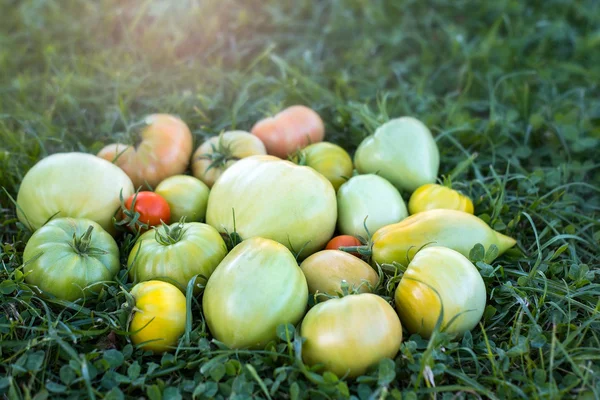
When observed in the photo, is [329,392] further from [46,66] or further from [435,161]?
[46,66]

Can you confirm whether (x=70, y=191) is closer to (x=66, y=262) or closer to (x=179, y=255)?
(x=66, y=262)

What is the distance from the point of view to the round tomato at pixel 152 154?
256 centimetres

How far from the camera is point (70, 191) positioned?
7.19 feet

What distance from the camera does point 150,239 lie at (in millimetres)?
2039

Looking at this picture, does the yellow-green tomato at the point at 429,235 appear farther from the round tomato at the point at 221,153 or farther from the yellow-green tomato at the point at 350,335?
the round tomato at the point at 221,153

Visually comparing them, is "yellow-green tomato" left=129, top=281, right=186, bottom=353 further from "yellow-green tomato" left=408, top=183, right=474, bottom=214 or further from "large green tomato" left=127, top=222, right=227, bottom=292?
"yellow-green tomato" left=408, top=183, right=474, bottom=214

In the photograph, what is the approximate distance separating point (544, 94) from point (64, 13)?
3460 mm

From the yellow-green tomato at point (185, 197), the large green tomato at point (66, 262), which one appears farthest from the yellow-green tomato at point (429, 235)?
the large green tomato at point (66, 262)

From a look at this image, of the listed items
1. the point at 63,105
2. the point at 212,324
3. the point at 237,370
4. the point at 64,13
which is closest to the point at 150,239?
the point at 212,324

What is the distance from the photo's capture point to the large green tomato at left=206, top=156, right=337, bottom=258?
→ 207 cm

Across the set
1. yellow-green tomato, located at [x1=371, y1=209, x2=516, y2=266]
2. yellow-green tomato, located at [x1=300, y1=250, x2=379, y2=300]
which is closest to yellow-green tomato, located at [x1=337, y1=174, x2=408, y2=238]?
yellow-green tomato, located at [x1=371, y1=209, x2=516, y2=266]

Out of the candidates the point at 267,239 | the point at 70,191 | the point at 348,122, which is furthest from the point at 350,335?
the point at 348,122

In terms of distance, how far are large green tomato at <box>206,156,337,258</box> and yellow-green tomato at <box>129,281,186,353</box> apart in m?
0.38

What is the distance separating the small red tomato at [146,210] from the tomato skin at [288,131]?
0.72 meters
